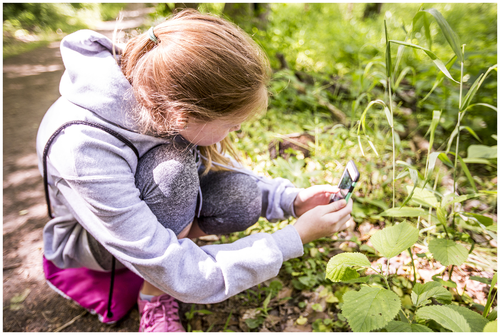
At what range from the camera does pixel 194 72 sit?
2.76ft

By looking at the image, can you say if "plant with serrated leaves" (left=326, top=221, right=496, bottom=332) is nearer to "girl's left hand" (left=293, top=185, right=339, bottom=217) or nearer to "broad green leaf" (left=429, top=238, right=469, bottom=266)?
"broad green leaf" (left=429, top=238, right=469, bottom=266)

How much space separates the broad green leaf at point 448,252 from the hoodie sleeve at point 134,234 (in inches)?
17.4

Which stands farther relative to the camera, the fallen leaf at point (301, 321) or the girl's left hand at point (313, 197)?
the girl's left hand at point (313, 197)

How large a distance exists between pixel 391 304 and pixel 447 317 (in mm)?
123

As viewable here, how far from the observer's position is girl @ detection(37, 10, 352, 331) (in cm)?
85

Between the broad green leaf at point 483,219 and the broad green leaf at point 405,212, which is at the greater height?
the broad green leaf at point 483,219

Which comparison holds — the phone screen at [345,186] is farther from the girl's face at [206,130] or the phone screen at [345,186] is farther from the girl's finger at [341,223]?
the girl's face at [206,130]

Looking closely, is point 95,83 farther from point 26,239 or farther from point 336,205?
point 26,239

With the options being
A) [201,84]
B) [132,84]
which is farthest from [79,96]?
[201,84]

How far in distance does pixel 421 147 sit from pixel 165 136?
168 centimetres

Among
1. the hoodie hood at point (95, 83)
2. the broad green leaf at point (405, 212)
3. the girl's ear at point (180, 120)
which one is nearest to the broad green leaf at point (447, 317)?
the broad green leaf at point (405, 212)

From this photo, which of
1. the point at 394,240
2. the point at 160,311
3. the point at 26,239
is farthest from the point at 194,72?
the point at 26,239

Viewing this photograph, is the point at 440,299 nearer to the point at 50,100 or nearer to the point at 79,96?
the point at 79,96

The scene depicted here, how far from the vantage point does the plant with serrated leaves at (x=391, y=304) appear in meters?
0.72
